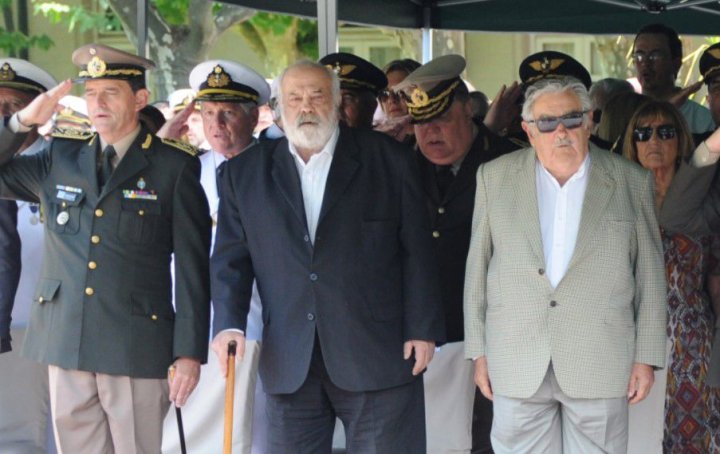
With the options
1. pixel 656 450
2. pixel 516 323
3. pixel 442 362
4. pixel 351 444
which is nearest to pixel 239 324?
pixel 351 444

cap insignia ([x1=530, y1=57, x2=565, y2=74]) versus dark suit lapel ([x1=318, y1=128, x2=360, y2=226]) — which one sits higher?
cap insignia ([x1=530, y1=57, x2=565, y2=74])

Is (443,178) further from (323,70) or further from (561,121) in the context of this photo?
(561,121)

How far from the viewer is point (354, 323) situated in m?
4.77

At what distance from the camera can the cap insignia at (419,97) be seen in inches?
219

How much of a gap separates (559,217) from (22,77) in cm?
267

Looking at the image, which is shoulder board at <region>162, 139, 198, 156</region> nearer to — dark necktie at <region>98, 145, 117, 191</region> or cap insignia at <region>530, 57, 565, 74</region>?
dark necktie at <region>98, 145, 117, 191</region>

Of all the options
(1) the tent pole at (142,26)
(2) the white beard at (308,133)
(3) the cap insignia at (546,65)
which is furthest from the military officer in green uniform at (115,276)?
(1) the tent pole at (142,26)

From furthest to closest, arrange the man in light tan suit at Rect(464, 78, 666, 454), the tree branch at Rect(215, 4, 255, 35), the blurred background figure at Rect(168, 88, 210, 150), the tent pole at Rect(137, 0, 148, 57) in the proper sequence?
the tree branch at Rect(215, 4, 255, 35) < the tent pole at Rect(137, 0, 148, 57) < the blurred background figure at Rect(168, 88, 210, 150) < the man in light tan suit at Rect(464, 78, 666, 454)

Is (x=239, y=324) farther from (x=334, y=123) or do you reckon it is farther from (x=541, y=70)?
(x=541, y=70)

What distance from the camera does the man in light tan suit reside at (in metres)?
4.64

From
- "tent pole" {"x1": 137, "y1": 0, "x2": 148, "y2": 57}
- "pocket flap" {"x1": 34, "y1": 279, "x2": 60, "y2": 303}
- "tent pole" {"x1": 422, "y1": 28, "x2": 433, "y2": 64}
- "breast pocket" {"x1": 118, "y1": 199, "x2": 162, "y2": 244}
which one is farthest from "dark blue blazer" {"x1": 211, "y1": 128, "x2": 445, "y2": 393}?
"tent pole" {"x1": 422, "y1": 28, "x2": 433, "y2": 64}

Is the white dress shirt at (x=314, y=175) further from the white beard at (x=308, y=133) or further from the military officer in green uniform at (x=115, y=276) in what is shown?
the military officer in green uniform at (x=115, y=276)

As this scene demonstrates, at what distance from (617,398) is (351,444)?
3.18 ft

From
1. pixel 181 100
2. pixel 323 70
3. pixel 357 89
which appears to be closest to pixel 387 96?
pixel 357 89
